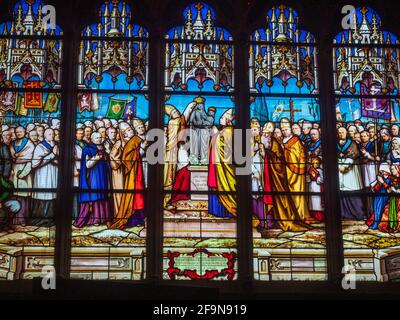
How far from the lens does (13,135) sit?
11.4 meters

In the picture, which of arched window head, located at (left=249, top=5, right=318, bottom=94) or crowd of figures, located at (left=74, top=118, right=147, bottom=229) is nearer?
crowd of figures, located at (left=74, top=118, right=147, bottom=229)

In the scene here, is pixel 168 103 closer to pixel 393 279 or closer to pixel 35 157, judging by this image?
pixel 35 157

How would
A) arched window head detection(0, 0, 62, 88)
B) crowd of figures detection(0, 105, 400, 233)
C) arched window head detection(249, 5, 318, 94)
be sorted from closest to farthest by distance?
crowd of figures detection(0, 105, 400, 233) → arched window head detection(0, 0, 62, 88) → arched window head detection(249, 5, 318, 94)

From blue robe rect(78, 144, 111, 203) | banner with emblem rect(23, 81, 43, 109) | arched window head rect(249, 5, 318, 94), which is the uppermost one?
arched window head rect(249, 5, 318, 94)

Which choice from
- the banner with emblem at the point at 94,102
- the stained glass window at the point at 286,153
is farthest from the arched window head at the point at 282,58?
the banner with emblem at the point at 94,102

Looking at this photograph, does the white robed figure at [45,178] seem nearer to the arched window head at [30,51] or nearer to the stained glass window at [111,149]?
the stained glass window at [111,149]

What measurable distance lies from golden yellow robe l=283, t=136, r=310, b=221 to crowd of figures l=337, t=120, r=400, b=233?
0.47m

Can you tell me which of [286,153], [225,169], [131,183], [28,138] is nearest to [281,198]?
[286,153]

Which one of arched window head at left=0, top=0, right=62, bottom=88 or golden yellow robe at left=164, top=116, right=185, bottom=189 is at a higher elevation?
arched window head at left=0, top=0, right=62, bottom=88

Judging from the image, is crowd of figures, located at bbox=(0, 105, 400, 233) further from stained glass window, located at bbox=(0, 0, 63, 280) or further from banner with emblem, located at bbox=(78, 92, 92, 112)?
banner with emblem, located at bbox=(78, 92, 92, 112)

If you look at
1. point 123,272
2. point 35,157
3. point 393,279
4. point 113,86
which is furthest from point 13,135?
point 393,279

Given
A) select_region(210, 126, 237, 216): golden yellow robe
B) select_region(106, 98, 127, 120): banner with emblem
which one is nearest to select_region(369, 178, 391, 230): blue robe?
select_region(210, 126, 237, 216): golden yellow robe

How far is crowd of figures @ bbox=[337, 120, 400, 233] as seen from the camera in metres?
11.3

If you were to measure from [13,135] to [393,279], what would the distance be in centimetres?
511
